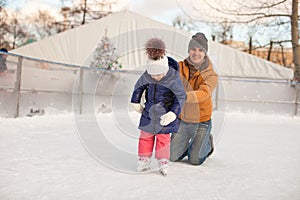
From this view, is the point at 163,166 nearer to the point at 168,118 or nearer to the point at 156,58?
the point at 168,118

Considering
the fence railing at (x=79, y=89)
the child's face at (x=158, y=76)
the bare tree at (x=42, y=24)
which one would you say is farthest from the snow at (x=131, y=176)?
the bare tree at (x=42, y=24)

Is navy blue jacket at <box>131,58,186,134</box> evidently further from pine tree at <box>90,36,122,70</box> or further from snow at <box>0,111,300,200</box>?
Result: pine tree at <box>90,36,122,70</box>

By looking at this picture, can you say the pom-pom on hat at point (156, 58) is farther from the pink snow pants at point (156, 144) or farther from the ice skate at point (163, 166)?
the ice skate at point (163, 166)

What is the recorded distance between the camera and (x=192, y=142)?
2396 mm

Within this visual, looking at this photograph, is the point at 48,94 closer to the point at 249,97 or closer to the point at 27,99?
the point at 27,99

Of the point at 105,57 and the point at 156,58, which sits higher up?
the point at 105,57

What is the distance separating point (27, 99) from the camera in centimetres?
518

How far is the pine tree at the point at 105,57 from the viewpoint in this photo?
7781 millimetres

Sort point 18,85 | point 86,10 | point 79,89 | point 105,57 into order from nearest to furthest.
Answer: point 18,85 → point 79,89 → point 105,57 → point 86,10

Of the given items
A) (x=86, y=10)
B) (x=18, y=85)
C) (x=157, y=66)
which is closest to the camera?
(x=157, y=66)

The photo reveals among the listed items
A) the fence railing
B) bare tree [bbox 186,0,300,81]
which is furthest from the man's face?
bare tree [bbox 186,0,300,81]

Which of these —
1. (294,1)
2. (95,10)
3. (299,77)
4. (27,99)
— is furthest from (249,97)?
(95,10)

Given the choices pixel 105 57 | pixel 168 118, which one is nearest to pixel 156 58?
pixel 168 118

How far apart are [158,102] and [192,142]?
0.60m
